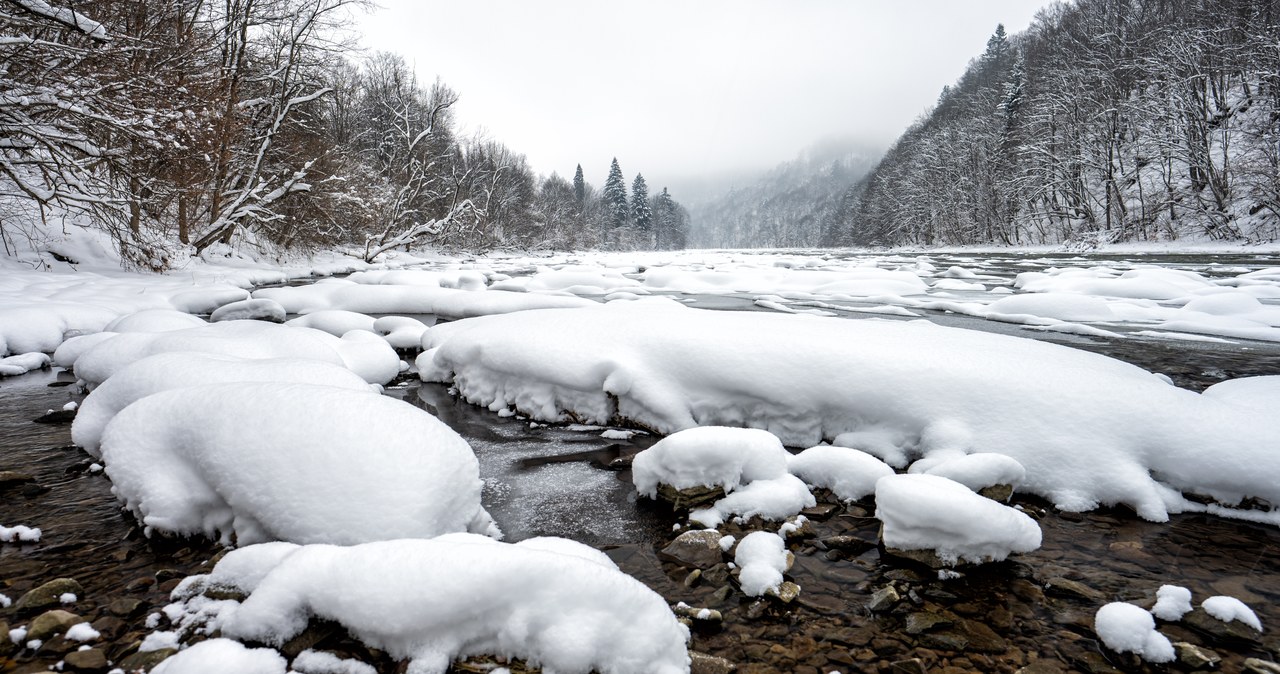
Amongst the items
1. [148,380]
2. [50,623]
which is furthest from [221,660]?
[148,380]

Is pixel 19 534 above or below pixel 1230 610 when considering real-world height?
above

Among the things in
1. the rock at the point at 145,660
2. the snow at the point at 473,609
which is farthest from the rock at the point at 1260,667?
the rock at the point at 145,660

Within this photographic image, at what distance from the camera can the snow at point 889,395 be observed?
9.36 ft

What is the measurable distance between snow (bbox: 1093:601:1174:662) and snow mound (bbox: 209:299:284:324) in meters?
9.07

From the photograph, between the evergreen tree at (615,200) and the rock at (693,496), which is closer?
the rock at (693,496)

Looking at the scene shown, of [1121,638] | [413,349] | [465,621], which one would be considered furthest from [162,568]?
[413,349]

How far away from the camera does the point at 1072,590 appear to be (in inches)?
85.3

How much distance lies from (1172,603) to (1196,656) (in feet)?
0.92

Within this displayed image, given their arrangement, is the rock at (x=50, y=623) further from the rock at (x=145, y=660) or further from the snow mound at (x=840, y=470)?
the snow mound at (x=840, y=470)

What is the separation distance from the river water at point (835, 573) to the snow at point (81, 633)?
6 cm

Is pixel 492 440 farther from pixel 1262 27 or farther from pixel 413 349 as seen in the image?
pixel 1262 27

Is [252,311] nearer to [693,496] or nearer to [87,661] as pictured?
[87,661]

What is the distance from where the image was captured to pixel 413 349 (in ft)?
21.0

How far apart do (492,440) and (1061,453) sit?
3.77 meters
